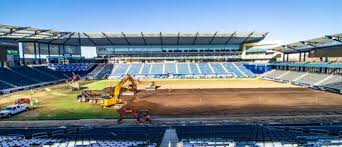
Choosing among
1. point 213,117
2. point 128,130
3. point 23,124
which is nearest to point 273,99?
point 213,117

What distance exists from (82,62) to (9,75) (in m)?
38.6

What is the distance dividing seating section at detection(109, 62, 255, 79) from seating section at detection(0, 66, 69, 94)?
17.8 meters

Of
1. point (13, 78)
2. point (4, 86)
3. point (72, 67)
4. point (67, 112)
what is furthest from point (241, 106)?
point (72, 67)

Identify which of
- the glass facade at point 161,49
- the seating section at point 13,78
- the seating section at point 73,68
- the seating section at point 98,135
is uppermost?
the glass facade at point 161,49

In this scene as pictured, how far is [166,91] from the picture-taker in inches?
2238

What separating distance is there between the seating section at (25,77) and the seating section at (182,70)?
17822 mm

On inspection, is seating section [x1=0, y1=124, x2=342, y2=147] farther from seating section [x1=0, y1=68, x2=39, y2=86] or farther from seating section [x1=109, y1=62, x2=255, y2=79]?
seating section [x1=109, y1=62, x2=255, y2=79]

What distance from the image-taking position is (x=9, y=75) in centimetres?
6425

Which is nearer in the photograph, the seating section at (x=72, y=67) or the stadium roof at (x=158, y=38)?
the stadium roof at (x=158, y=38)

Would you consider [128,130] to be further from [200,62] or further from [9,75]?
[200,62]

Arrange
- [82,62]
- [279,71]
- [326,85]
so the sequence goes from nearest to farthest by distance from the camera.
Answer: [326,85] < [279,71] < [82,62]

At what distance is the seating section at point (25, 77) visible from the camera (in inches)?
2346

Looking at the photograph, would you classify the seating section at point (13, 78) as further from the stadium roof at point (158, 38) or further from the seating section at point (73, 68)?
the seating section at point (73, 68)

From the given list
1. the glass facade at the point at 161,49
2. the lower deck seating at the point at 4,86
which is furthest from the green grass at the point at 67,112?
the glass facade at the point at 161,49
